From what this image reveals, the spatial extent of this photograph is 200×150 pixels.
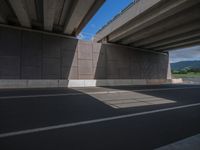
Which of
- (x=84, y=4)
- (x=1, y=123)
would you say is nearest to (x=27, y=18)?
(x=84, y=4)

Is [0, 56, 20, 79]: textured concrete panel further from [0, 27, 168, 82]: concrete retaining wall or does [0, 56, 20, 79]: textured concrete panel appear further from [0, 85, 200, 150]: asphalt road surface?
[0, 85, 200, 150]: asphalt road surface

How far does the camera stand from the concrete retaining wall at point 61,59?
624 inches

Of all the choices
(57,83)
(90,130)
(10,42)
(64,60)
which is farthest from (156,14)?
(10,42)

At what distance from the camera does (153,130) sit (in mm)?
4691

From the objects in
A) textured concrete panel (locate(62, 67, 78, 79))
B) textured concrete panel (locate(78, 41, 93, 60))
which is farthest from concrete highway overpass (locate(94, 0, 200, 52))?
textured concrete panel (locate(62, 67, 78, 79))

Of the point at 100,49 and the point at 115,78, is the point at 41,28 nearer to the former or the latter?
the point at 100,49

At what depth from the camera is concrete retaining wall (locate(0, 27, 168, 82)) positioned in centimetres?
1586

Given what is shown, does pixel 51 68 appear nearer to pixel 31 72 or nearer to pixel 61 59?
pixel 61 59

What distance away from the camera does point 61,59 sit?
18.4m

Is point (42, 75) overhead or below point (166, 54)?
below

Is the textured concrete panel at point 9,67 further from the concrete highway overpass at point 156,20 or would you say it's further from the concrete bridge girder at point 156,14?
the concrete bridge girder at point 156,14

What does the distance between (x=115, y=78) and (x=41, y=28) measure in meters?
11.1

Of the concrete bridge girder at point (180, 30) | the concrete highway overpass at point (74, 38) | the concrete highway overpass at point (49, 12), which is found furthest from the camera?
the concrete bridge girder at point (180, 30)

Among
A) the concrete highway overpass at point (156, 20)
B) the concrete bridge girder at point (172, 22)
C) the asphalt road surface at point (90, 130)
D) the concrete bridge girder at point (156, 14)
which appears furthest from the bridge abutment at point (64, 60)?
the asphalt road surface at point (90, 130)
